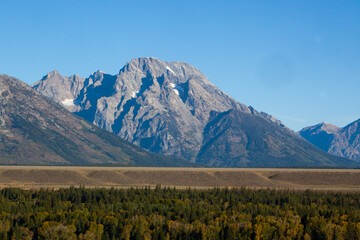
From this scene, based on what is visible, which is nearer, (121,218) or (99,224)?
(99,224)

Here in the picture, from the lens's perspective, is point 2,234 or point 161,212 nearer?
point 2,234

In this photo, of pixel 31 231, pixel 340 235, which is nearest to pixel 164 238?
pixel 31 231

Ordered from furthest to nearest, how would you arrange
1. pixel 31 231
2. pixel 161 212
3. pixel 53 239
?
pixel 161 212 < pixel 31 231 < pixel 53 239

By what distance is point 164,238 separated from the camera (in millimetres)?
147250

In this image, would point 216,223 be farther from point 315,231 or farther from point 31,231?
point 31,231

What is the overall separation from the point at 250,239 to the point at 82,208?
63.5 meters

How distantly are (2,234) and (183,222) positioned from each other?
49902mm

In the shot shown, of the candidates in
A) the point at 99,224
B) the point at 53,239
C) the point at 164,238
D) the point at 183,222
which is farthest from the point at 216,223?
the point at 53,239

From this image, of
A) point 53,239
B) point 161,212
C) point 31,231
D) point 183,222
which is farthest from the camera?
point 161,212

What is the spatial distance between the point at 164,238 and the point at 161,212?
124 feet

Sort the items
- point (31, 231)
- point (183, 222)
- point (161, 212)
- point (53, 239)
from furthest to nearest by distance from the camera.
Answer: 1. point (161, 212)
2. point (183, 222)
3. point (31, 231)
4. point (53, 239)

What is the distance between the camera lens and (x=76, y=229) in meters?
155

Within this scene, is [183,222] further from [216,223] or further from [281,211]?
[281,211]

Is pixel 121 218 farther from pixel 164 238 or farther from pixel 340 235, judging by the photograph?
pixel 340 235
